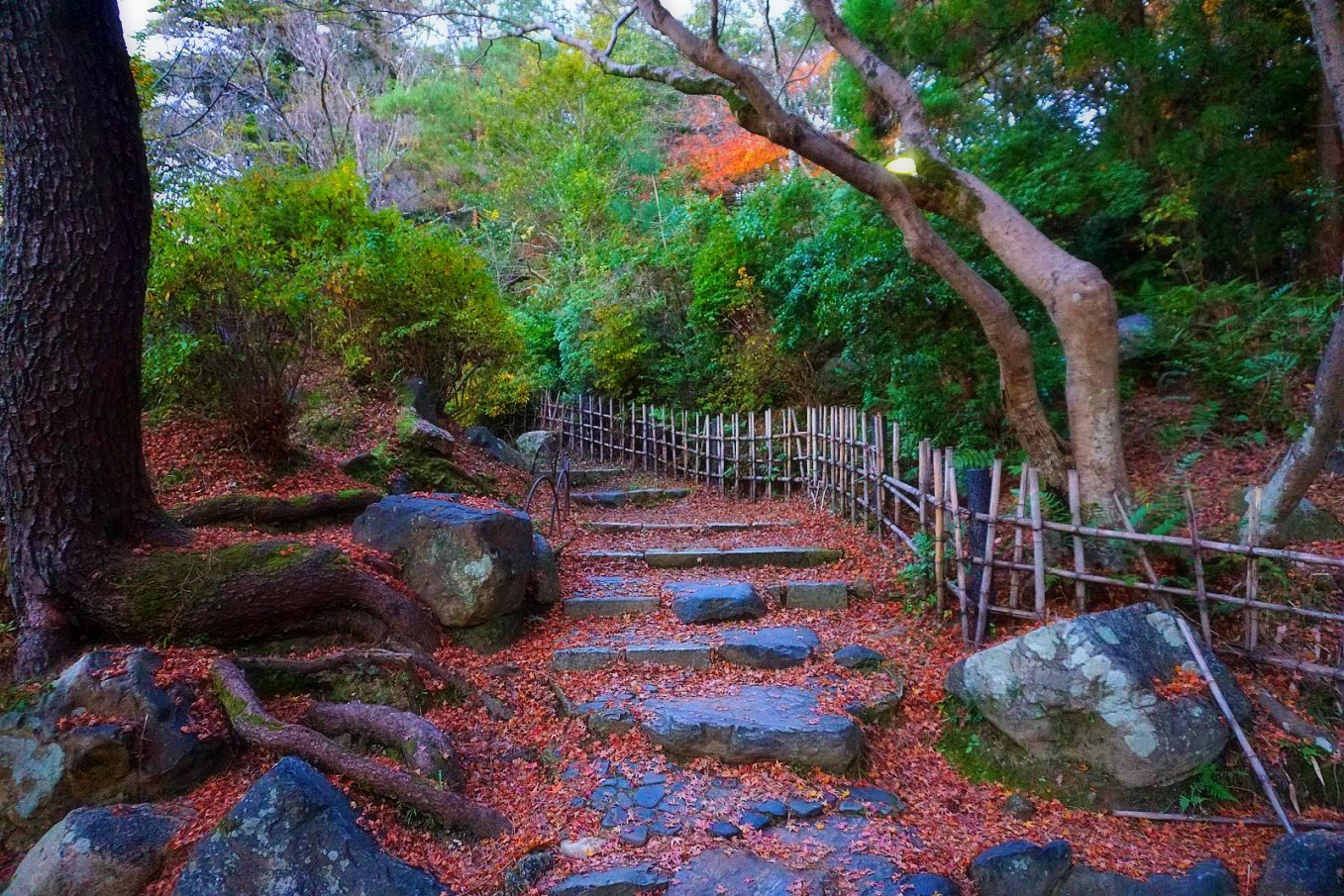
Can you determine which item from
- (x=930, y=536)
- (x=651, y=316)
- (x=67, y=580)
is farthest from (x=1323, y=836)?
(x=651, y=316)

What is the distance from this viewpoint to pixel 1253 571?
12.1 feet

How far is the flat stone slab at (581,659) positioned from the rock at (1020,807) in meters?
2.35

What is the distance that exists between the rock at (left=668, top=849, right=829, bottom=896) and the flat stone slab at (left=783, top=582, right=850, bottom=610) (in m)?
2.66

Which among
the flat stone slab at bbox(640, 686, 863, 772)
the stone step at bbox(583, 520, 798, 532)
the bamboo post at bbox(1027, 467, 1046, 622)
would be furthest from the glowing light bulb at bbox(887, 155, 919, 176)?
the flat stone slab at bbox(640, 686, 863, 772)

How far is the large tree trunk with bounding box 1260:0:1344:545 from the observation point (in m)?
4.09

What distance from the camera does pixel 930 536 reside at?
5.12m

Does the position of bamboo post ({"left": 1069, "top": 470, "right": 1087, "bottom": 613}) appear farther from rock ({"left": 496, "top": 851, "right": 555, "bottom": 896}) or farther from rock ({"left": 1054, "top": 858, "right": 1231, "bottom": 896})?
rock ({"left": 496, "top": 851, "right": 555, "bottom": 896})

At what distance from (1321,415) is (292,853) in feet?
18.6

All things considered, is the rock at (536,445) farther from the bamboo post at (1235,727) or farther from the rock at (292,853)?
the bamboo post at (1235,727)

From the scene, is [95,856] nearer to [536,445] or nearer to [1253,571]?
→ [1253,571]

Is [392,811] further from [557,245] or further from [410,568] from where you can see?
[557,245]

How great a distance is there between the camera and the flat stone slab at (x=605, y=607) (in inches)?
214

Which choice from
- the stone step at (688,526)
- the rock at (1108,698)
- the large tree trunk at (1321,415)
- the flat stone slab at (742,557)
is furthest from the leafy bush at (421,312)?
the large tree trunk at (1321,415)

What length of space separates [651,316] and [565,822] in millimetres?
9162
